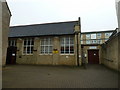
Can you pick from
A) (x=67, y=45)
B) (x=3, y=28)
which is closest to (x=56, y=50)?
(x=67, y=45)

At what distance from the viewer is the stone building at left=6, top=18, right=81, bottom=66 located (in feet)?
52.4

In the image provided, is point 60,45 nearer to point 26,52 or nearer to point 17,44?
point 26,52

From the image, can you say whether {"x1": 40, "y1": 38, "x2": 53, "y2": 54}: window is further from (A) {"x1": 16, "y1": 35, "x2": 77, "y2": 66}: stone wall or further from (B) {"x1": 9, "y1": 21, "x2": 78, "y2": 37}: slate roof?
(B) {"x1": 9, "y1": 21, "x2": 78, "y2": 37}: slate roof

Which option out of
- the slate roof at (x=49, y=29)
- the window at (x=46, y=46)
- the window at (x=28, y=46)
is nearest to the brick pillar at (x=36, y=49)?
the window at (x=46, y=46)

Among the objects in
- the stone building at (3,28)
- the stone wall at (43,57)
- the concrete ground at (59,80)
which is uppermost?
the stone building at (3,28)

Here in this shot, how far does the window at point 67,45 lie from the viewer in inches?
645

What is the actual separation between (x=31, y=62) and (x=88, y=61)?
10.6 meters

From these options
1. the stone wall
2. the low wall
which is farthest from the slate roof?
the low wall

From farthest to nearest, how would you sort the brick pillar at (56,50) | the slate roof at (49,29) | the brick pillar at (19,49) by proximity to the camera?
1. the brick pillar at (19,49)
2. the slate roof at (49,29)
3. the brick pillar at (56,50)

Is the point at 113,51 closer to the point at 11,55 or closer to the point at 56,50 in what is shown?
→ the point at 56,50

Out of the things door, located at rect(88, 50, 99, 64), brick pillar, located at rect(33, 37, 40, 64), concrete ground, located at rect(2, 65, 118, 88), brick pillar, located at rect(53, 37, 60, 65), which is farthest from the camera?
door, located at rect(88, 50, 99, 64)

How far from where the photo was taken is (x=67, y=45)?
16562 millimetres

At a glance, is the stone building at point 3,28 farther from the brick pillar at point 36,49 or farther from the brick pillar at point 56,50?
the brick pillar at point 56,50

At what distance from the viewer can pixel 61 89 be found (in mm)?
5078
